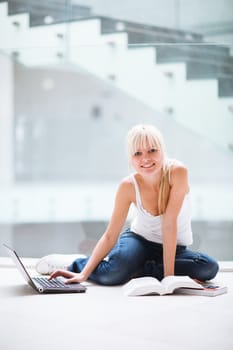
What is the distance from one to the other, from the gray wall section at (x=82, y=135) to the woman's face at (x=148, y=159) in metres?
1.17

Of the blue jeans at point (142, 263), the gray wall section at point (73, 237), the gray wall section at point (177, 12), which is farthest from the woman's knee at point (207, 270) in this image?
the gray wall section at point (177, 12)

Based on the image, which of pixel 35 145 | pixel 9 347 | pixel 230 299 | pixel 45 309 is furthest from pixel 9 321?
pixel 35 145

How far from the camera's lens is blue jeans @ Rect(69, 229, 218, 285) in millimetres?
2709

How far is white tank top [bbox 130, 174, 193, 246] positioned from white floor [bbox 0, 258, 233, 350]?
0.29 m

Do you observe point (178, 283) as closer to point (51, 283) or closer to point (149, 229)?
point (149, 229)

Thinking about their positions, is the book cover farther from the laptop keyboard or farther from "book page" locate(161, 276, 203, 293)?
the laptop keyboard

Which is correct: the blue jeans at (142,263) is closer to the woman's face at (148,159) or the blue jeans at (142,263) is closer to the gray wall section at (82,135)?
the woman's face at (148,159)

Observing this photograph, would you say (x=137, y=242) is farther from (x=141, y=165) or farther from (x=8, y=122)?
(x=8, y=122)

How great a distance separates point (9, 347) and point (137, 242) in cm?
114

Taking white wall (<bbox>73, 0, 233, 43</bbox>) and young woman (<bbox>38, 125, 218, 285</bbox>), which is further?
white wall (<bbox>73, 0, 233, 43</bbox>)

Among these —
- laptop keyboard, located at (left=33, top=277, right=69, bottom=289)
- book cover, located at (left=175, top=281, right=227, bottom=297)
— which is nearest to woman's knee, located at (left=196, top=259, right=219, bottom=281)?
book cover, located at (left=175, top=281, right=227, bottom=297)

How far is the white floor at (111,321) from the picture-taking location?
1771mm

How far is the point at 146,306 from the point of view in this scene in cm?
228

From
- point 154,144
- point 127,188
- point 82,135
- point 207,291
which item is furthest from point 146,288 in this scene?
point 82,135
